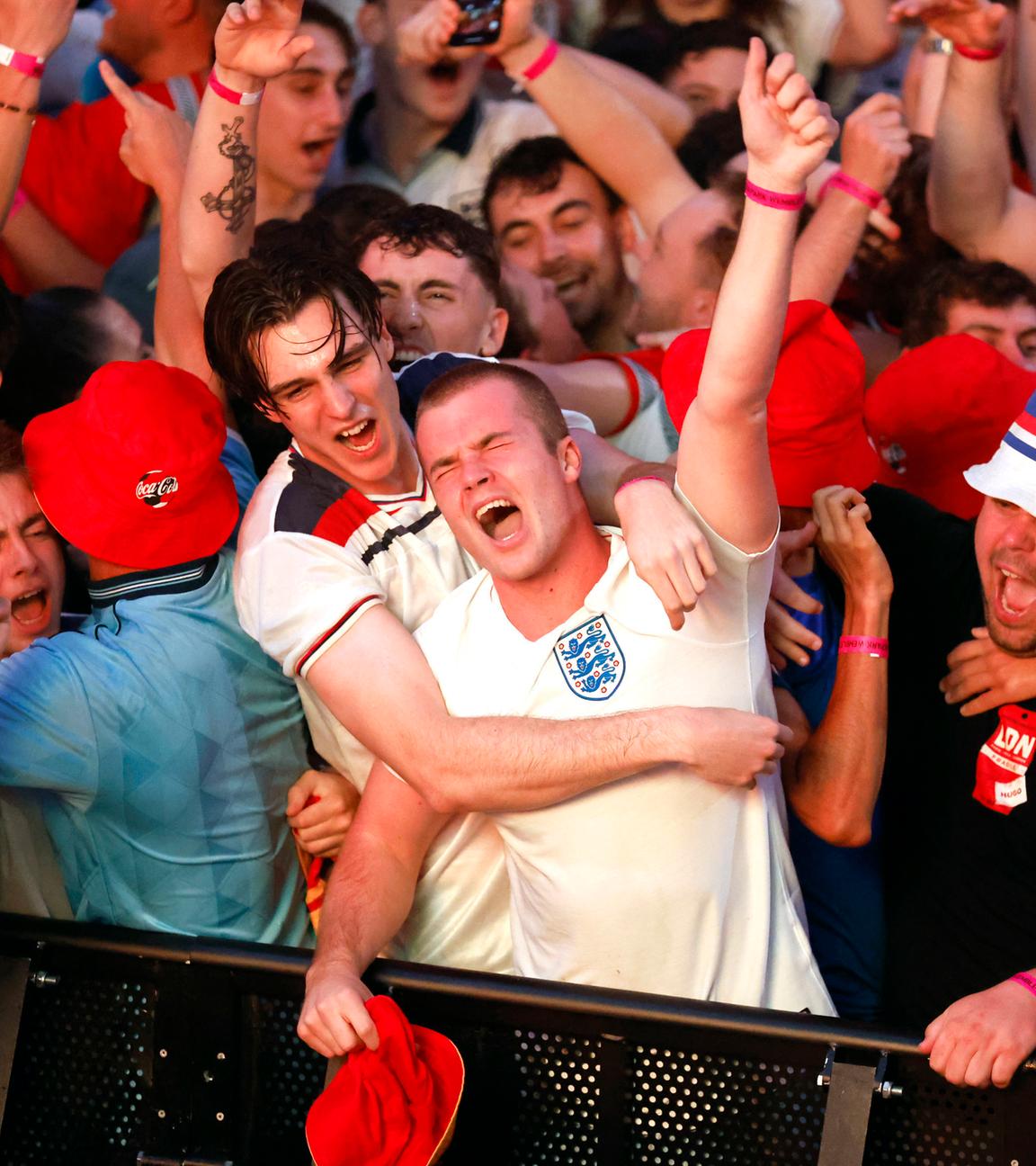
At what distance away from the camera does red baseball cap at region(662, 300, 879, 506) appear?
2346mm

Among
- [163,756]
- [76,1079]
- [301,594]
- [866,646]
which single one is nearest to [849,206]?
[866,646]

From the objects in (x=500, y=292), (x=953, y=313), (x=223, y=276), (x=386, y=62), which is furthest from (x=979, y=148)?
(x=223, y=276)

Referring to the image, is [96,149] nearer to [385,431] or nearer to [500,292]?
[500,292]

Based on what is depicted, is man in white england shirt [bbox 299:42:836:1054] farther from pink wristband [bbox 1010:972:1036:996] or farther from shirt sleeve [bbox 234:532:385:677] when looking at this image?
pink wristband [bbox 1010:972:1036:996]

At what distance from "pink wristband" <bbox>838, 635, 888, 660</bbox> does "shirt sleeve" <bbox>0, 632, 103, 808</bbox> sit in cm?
107

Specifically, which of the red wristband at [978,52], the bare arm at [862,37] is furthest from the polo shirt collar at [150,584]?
the bare arm at [862,37]

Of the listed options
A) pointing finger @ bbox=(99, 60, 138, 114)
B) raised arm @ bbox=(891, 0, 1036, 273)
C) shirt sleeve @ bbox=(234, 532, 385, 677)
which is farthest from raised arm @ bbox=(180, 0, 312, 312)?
raised arm @ bbox=(891, 0, 1036, 273)

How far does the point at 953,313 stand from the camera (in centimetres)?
319

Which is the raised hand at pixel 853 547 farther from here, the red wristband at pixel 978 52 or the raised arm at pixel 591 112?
the raised arm at pixel 591 112

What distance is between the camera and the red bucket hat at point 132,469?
7.70 feet

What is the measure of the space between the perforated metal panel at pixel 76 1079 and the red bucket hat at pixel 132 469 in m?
0.67

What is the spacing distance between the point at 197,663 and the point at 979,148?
205cm

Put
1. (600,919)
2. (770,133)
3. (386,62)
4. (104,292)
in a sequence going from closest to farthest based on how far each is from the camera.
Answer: (770,133)
(600,919)
(104,292)
(386,62)

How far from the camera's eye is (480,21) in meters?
3.58
